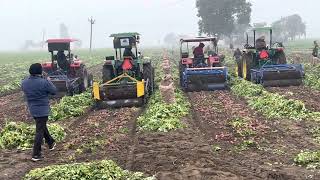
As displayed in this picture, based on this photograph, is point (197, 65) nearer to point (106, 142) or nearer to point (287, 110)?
point (287, 110)

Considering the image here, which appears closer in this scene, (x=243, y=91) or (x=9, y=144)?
(x=9, y=144)

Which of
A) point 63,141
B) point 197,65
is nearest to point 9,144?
point 63,141

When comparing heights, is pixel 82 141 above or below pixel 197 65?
below

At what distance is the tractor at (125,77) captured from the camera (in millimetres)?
16719

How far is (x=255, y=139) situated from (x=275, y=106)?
392 cm

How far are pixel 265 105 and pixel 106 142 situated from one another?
623 centimetres

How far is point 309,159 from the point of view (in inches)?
343

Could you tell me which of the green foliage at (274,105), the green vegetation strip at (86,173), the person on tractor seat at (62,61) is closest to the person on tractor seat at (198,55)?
the green foliage at (274,105)

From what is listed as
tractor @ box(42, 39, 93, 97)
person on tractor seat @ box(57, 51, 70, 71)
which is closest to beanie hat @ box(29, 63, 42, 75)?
tractor @ box(42, 39, 93, 97)

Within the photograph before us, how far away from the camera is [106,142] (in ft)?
36.0

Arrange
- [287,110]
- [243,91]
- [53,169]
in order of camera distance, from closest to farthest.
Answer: [53,169]
[287,110]
[243,91]

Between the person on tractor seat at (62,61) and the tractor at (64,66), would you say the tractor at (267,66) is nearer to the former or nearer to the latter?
the tractor at (64,66)

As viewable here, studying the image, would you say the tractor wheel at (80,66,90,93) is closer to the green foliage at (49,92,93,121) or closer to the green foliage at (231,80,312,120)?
the green foliage at (49,92,93,121)

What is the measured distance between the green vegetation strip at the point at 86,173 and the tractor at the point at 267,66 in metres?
13.4
